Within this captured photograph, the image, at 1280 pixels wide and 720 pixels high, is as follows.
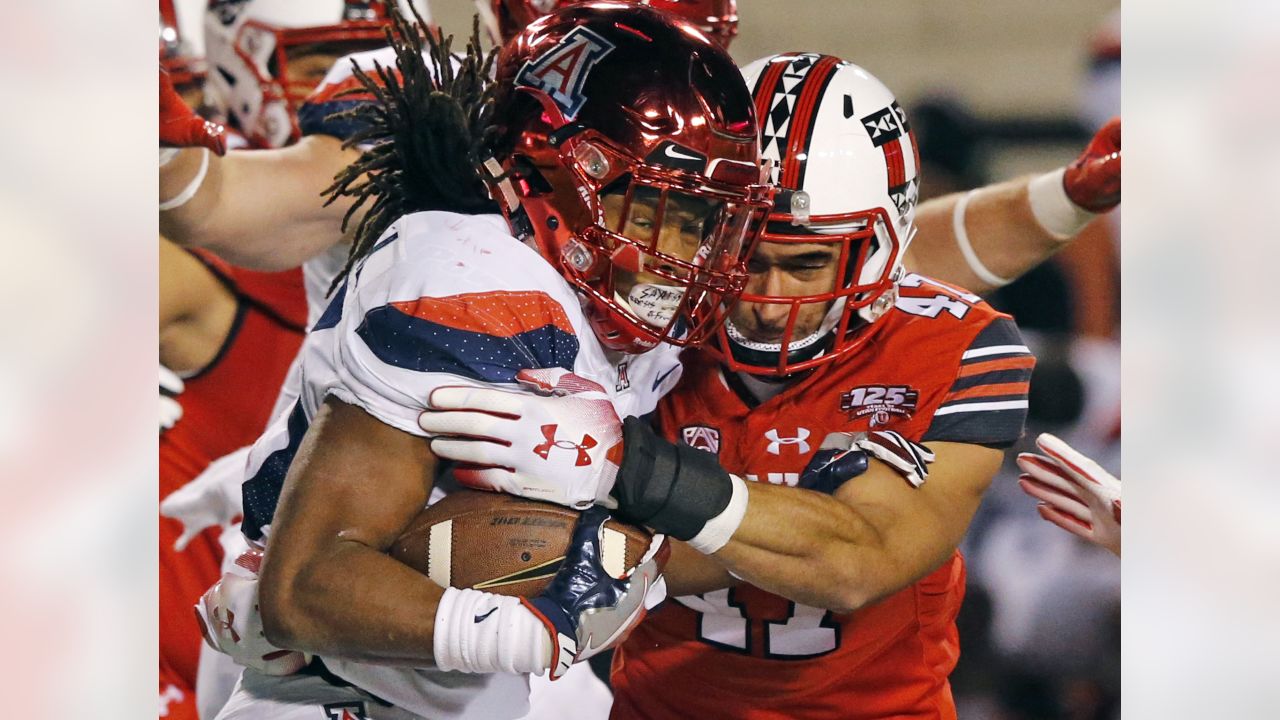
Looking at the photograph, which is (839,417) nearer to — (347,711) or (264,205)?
(347,711)

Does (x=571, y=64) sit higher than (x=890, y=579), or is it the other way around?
(x=571, y=64)

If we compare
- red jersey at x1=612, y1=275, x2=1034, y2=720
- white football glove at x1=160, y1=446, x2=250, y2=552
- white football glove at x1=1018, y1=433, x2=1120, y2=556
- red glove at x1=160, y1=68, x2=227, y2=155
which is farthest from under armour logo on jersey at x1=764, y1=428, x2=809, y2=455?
white football glove at x1=160, y1=446, x2=250, y2=552

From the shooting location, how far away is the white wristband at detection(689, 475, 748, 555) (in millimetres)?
1679

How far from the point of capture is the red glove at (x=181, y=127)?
8.42 feet

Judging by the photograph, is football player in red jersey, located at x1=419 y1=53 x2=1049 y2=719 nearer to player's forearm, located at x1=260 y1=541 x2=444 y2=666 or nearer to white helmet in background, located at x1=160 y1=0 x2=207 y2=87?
player's forearm, located at x1=260 y1=541 x2=444 y2=666

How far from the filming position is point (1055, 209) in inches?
127

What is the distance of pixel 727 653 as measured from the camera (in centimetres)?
204

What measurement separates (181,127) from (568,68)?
3.58 ft
